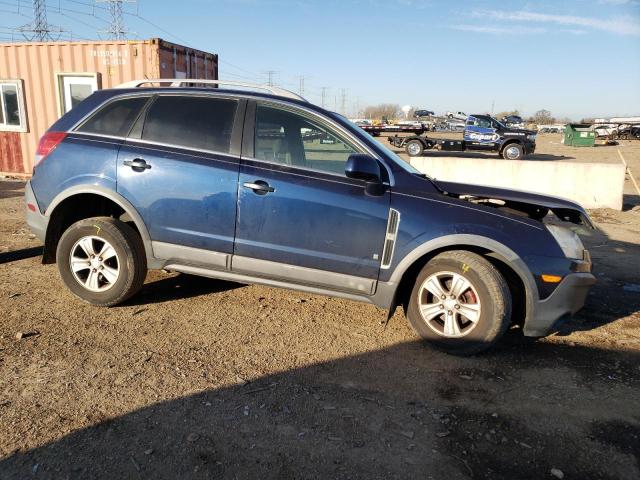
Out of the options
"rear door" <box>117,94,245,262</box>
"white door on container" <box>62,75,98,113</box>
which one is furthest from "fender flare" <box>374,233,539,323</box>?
"white door on container" <box>62,75,98,113</box>

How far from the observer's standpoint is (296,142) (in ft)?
12.8

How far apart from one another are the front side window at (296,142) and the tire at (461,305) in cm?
112

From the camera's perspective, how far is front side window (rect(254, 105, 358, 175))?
3740 millimetres

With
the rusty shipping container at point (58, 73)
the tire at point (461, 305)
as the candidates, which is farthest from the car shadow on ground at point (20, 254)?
the rusty shipping container at point (58, 73)

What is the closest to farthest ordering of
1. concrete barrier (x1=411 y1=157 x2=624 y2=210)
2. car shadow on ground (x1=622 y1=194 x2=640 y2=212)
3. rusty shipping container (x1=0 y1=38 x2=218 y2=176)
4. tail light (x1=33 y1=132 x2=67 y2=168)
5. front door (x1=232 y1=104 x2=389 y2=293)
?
1. front door (x1=232 y1=104 x2=389 y2=293)
2. tail light (x1=33 y1=132 x2=67 y2=168)
3. rusty shipping container (x1=0 y1=38 x2=218 y2=176)
4. concrete barrier (x1=411 y1=157 x2=624 y2=210)
5. car shadow on ground (x1=622 y1=194 x2=640 y2=212)

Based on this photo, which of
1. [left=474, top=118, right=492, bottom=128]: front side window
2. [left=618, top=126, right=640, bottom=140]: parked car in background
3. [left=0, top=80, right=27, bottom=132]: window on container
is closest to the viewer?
[left=0, top=80, right=27, bottom=132]: window on container

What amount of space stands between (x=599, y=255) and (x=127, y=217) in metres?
6.11

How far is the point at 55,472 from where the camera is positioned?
225cm

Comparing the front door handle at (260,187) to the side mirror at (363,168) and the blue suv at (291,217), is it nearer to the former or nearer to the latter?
the blue suv at (291,217)

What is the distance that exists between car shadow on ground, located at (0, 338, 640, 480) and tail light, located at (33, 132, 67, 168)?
7.60 ft

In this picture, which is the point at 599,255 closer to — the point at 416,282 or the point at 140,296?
the point at 416,282

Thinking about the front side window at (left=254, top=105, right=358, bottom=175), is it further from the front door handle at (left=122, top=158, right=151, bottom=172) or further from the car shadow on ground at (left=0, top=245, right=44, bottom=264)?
the car shadow on ground at (left=0, top=245, right=44, bottom=264)

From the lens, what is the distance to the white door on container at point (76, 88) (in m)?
10.2

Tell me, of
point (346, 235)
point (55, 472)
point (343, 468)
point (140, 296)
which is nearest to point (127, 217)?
point (140, 296)
